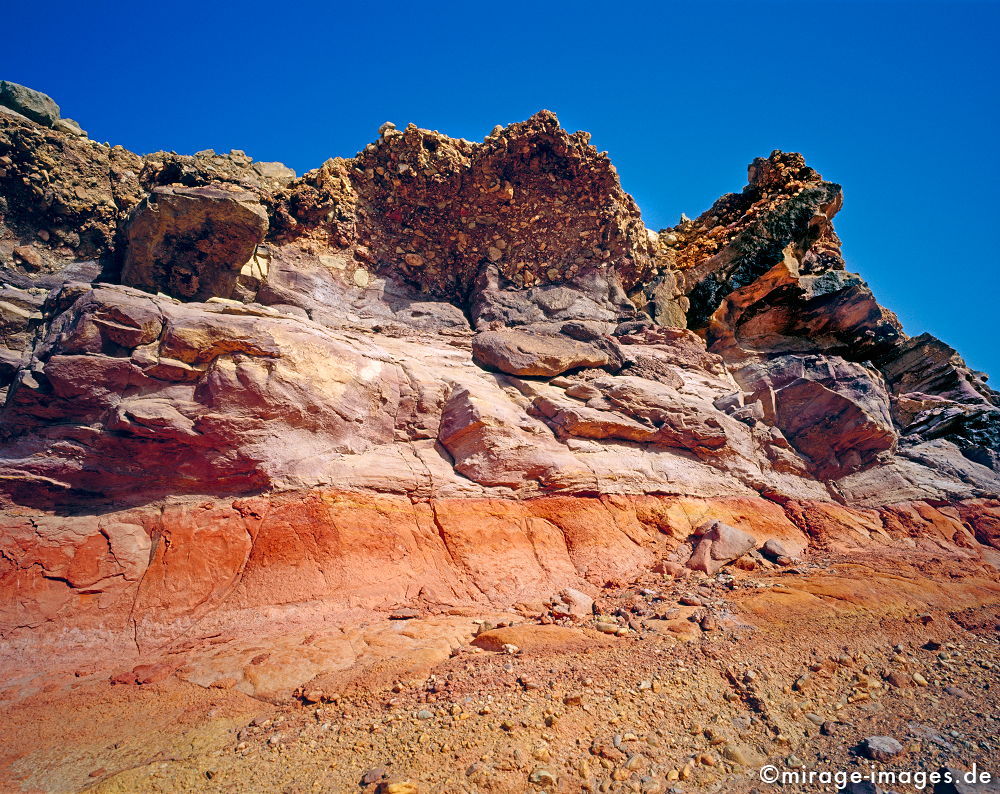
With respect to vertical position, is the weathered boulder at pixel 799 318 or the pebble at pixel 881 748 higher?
the weathered boulder at pixel 799 318

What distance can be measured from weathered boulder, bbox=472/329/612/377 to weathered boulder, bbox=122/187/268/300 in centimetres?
627

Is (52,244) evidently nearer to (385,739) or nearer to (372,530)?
(372,530)

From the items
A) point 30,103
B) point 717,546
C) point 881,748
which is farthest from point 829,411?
point 30,103

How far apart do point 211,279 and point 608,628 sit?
39.3 feet

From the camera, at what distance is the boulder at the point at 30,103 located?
40.5 feet

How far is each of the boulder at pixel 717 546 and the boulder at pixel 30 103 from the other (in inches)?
740

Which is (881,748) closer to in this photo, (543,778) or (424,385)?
(543,778)

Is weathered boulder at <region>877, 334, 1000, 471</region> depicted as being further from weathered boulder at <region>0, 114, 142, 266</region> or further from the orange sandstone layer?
weathered boulder at <region>0, 114, 142, 266</region>

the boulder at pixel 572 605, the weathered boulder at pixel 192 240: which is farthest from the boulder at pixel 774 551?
the weathered boulder at pixel 192 240

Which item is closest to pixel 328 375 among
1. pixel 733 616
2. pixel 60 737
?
pixel 60 737

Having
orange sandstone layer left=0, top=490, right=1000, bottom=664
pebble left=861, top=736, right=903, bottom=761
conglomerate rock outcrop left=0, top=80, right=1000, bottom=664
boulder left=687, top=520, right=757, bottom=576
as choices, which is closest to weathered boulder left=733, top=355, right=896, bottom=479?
conglomerate rock outcrop left=0, top=80, right=1000, bottom=664

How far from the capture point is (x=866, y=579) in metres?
8.15

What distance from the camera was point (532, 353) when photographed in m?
12.0

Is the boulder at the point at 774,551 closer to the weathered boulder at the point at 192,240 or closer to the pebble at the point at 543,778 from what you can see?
the pebble at the point at 543,778
